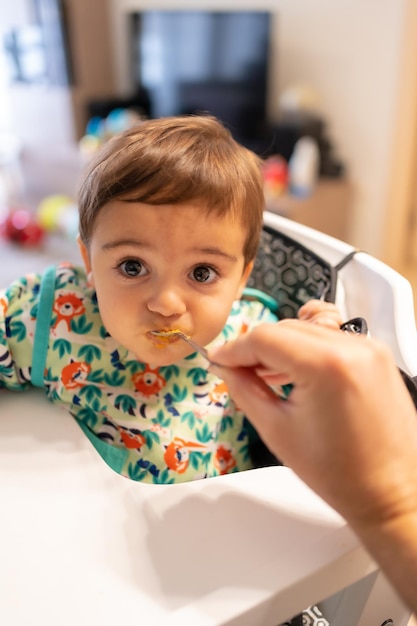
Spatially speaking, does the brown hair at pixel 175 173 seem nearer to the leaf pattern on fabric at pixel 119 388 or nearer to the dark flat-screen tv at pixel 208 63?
the leaf pattern on fabric at pixel 119 388

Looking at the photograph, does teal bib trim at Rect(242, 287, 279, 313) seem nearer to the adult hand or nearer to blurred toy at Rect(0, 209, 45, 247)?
the adult hand

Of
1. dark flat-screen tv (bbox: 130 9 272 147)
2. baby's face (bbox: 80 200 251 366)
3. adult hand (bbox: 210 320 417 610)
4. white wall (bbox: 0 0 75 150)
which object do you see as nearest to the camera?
adult hand (bbox: 210 320 417 610)

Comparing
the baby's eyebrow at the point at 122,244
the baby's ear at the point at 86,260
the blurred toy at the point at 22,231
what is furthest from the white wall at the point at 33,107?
the baby's eyebrow at the point at 122,244

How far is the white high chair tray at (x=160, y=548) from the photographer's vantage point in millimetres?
410

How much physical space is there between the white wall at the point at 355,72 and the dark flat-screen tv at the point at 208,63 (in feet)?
0.42

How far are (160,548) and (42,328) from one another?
0.32 meters

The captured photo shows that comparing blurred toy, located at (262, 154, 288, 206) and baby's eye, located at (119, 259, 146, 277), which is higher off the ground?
baby's eye, located at (119, 259, 146, 277)

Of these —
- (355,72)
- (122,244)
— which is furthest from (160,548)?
(355,72)

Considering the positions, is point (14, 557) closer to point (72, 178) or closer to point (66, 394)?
point (66, 394)

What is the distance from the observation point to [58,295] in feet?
2.28

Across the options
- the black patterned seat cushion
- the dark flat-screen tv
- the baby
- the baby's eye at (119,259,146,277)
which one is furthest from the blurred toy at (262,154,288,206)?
the baby's eye at (119,259,146,277)

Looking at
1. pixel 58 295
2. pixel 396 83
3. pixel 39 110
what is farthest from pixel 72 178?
pixel 58 295

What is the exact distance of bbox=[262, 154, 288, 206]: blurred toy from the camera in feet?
7.50

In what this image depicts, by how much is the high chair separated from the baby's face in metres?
0.14
